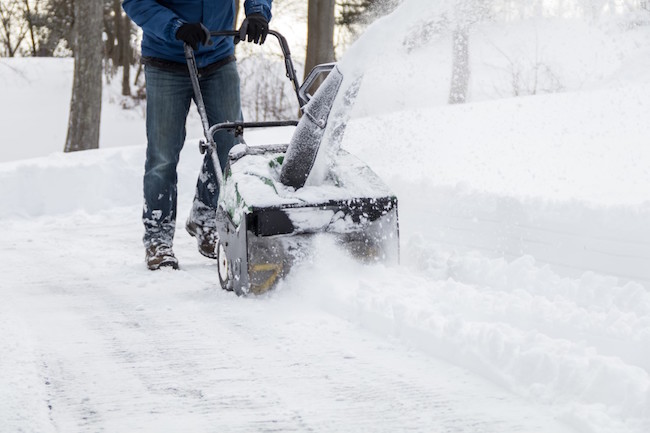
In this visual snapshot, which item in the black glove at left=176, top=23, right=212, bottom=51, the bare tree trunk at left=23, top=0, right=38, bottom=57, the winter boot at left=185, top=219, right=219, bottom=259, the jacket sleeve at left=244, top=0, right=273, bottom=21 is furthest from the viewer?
the bare tree trunk at left=23, top=0, right=38, bottom=57

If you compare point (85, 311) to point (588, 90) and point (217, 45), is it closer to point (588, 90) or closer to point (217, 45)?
point (217, 45)

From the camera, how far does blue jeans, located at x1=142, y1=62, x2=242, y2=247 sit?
4.20m

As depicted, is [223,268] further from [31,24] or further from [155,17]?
[31,24]

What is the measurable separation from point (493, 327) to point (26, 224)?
15.5ft

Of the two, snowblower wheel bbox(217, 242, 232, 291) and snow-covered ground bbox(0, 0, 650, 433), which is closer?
snow-covered ground bbox(0, 0, 650, 433)

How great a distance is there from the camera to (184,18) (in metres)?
4.17

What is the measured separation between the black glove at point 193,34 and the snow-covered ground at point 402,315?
2.81 ft

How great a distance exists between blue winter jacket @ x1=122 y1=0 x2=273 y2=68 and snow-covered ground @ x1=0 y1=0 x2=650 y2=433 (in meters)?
1.08

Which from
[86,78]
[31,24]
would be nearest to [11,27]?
[31,24]

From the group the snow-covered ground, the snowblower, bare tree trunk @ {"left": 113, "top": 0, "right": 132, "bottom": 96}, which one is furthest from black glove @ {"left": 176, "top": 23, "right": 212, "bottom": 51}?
bare tree trunk @ {"left": 113, "top": 0, "right": 132, "bottom": 96}

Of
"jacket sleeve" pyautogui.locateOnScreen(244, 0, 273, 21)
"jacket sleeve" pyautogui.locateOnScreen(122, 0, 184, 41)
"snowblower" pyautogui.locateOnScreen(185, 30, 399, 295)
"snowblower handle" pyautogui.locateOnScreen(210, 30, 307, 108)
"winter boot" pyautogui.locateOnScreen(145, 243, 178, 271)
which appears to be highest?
"jacket sleeve" pyautogui.locateOnScreen(244, 0, 273, 21)

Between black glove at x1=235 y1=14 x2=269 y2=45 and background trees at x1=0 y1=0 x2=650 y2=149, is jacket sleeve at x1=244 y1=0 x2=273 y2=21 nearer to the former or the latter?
black glove at x1=235 y1=14 x2=269 y2=45

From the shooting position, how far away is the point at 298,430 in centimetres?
199

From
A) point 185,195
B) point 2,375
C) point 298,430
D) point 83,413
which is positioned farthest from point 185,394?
point 185,195
